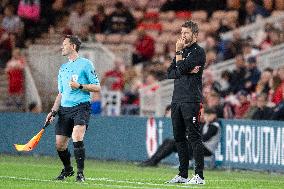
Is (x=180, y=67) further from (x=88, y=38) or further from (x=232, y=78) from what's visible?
→ (x=88, y=38)

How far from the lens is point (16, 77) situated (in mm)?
29734

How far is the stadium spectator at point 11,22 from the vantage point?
31.2m

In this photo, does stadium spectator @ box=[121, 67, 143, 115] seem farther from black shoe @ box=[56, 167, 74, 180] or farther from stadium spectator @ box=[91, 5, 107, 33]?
black shoe @ box=[56, 167, 74, 180]

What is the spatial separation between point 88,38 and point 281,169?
1037 centimetres

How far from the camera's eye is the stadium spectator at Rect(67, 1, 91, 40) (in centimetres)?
3064

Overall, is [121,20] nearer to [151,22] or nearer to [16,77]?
[151,22]

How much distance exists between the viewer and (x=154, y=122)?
23.7 metres

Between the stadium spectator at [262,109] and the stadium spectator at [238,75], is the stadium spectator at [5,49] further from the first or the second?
the stadium spectator at [262,109]

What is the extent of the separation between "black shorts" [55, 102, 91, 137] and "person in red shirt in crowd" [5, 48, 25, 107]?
1297 cm

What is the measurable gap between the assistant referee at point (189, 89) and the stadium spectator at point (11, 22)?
1521cm

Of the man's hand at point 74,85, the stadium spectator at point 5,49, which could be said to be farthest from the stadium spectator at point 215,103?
the stadium spectator at point 5,49

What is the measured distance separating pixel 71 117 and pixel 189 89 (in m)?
1.77

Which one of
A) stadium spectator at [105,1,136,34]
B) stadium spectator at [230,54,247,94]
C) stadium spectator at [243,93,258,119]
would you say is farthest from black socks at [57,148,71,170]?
stadium spectator at [105,1,136,34]

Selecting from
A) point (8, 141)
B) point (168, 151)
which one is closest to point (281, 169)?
point (168, 151)
